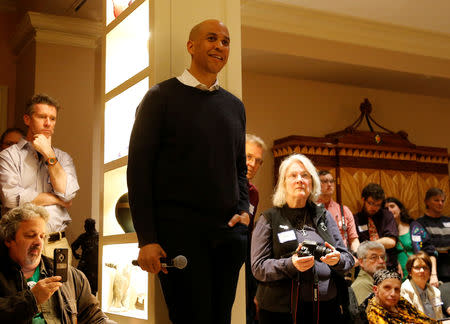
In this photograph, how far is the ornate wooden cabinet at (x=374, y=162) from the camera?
616 centimetres

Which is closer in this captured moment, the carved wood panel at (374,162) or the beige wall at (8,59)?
the beige wall at (8,59)

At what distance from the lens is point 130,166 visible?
1770 mm

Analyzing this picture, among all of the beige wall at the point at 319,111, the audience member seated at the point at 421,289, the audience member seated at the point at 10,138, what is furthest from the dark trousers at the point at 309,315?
the beige wall at the point at 319,111

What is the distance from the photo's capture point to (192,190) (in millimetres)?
1741

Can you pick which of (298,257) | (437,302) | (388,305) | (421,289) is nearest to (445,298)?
(437,302)

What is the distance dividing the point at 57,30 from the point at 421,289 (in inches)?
145

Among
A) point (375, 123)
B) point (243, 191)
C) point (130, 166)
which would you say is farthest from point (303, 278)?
point (375, 123)

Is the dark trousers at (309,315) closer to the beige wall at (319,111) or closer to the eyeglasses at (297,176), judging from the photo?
the eyeglasses at (297,176)

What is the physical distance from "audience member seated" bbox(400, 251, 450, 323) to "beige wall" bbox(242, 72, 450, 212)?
86.1 inches

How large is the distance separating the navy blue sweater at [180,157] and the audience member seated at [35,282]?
25.2 inches

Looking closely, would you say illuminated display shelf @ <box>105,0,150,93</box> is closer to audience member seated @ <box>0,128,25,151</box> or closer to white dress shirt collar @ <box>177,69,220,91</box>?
white dress shirt collar @ <box>177,69,220,91</box>

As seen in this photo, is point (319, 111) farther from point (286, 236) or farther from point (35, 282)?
point (35, 282)

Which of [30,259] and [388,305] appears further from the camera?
[388,305]

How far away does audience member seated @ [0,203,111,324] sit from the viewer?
2.12 meters
